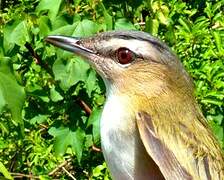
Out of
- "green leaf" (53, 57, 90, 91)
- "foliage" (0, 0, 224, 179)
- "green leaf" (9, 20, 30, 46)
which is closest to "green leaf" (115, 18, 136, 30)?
"foliage" (0, 0, 224, 179)

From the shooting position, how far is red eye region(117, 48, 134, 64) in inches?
132

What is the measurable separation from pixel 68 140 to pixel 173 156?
1.34 m

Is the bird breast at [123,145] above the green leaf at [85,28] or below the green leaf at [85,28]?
below

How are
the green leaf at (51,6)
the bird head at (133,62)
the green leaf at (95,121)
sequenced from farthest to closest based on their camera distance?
the green leaf at (95,121) → the green leaf at (51,6) → the bird head at (133,62)

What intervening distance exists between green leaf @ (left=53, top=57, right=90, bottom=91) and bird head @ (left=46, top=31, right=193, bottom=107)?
1.64ft

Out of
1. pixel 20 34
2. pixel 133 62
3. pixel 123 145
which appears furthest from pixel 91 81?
pixel 123 145

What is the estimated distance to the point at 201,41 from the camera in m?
4.52

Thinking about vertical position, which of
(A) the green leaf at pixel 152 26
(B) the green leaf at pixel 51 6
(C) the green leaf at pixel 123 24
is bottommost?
(A) the green leaf at pixel 152 26

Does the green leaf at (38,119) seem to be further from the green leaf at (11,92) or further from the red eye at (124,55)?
the red eye at (124,55)

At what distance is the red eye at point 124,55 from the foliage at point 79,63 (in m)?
0.53

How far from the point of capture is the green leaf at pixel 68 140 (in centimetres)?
441

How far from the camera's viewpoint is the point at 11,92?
11.4 feet

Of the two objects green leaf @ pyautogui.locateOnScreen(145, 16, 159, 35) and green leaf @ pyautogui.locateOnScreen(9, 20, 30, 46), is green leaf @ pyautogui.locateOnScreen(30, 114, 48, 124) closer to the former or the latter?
green leaf @ pyautogui.locateOnScreen(9, 20, 30, 46)

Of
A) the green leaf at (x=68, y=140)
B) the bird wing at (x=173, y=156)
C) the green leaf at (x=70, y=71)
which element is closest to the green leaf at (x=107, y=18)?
the green leaf at (x=70, y=71)
